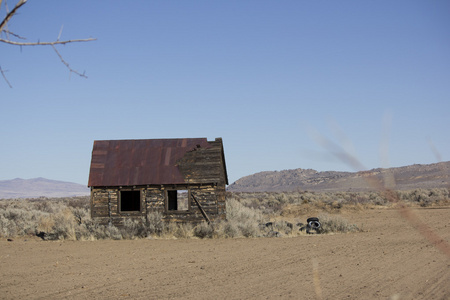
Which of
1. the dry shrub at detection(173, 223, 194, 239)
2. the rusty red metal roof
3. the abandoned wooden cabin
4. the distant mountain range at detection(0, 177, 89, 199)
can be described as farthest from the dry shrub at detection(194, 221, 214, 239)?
the distant mountain range at detection(0, 177, 89, 199)

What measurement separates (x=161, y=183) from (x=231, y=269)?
8.54 metres

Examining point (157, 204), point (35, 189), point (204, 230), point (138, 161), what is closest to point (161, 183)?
point (157, 204)

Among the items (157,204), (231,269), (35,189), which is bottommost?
(231,269)

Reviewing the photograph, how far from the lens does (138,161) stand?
20.6 meters

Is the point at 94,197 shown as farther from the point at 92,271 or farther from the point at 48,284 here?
the point at 48,284

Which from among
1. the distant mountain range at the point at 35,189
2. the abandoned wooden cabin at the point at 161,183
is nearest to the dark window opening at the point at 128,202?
the abandoned wooden cabin at the point at 161,183

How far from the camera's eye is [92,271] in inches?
458

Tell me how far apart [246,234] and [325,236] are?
10.6ft

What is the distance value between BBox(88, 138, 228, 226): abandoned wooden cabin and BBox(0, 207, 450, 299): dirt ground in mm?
1864

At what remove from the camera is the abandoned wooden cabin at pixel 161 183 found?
19547 millimetres

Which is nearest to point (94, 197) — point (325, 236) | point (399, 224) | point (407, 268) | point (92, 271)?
point (92, 271)

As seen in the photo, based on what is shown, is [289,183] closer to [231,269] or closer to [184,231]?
[184,231]

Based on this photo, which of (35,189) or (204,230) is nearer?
(204,230)

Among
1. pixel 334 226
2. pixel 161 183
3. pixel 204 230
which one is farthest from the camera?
pixel 334 226
